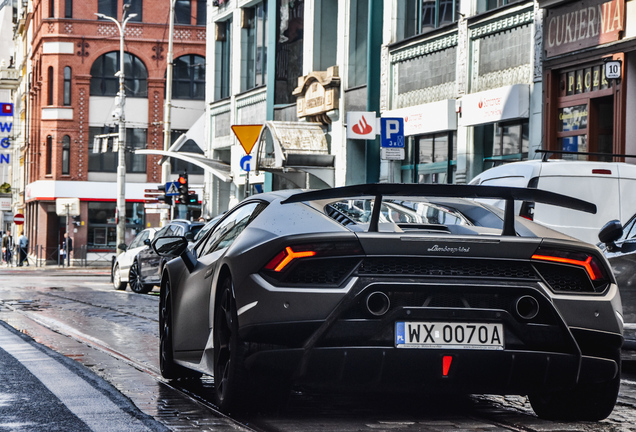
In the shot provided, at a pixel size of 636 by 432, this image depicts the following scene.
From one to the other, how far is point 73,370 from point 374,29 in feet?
69.4

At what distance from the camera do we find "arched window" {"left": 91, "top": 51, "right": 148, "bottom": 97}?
60500mm

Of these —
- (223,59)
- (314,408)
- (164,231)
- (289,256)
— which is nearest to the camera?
(289,256)

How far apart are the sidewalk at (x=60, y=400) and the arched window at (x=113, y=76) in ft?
171

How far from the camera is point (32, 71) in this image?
68.3 m

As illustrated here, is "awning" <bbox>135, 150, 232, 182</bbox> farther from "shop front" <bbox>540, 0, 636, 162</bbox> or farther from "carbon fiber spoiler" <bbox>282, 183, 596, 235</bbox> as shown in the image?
"carbon fiber spoiler" <bbox>282, 183, 596, 235</bbox>

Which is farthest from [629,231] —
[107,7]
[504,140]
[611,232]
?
[107,7]

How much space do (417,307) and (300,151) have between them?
25122 millimetres

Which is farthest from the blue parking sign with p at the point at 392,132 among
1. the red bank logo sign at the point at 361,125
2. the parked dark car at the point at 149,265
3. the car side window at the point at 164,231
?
the car side window at the point at 164,231

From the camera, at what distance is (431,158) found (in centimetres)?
2630

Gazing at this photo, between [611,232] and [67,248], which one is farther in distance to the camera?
[67,248]

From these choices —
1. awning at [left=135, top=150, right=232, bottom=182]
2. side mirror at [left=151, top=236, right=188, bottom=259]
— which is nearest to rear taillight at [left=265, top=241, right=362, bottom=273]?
side mirror at [left=151, top=236, right=188, bottom=259]

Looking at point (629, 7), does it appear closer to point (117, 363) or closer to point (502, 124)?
point (502, 124)

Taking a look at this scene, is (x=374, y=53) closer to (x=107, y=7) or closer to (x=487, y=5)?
(x=487, y=5)

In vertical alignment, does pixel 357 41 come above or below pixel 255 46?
below
